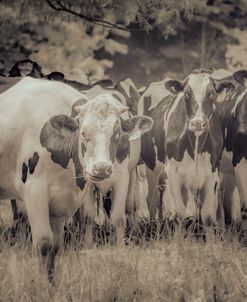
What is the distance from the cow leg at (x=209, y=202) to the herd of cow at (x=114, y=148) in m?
0.01

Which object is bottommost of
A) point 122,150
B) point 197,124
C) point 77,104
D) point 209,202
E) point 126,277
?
point 209,202

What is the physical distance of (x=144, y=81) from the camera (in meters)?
22.7

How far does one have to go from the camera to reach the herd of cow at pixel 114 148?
6824mm

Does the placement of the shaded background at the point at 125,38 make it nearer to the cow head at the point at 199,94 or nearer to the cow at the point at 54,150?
the cow head at the point at 199,94

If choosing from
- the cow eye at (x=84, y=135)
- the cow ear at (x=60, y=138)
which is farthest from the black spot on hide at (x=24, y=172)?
the cow eye at (x=84, y=135)

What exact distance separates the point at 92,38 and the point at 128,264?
12.2m

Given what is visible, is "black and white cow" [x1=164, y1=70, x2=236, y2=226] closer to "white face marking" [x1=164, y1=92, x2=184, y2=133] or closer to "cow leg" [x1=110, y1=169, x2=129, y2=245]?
"white face marking" [x1=164, y1=92, x2=184, y2=133]

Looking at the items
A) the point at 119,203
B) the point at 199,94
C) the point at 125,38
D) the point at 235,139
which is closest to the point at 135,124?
the point at 119,203

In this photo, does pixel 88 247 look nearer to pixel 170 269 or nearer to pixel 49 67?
pixel 170 269

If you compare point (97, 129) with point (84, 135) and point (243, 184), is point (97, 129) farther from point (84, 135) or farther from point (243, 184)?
point (243, 184)

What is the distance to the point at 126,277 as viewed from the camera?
6402 millimetres

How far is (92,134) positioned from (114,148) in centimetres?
20

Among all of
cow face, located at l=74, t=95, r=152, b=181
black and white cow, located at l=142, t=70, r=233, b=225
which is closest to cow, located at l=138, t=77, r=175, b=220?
black and white cow, located at l=142, t=70, r=233, b=225

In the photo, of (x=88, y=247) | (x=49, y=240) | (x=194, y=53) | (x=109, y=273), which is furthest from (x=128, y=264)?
(x=194, y=53)
